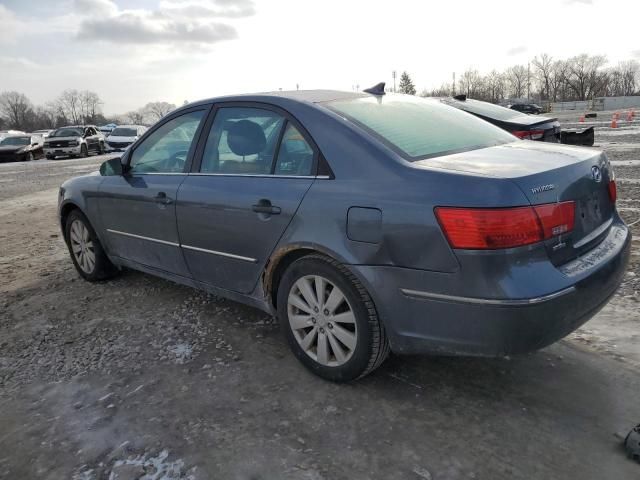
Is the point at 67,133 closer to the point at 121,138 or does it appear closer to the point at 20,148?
the point at 20,148

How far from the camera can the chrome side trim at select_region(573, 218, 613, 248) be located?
247cm

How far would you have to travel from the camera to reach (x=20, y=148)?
83.6 feet

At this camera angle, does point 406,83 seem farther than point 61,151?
Yes

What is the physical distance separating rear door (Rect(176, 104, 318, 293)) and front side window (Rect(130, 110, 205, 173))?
0.73 feet

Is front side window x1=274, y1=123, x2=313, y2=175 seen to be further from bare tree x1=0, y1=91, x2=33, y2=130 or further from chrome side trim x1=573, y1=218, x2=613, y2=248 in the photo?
bare tree x1=0, y1=91, x2=33, y2=130

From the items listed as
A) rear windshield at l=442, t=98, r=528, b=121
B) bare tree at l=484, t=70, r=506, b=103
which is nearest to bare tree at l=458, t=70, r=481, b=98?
bare tree at l=484, t=70, r=506, b=103

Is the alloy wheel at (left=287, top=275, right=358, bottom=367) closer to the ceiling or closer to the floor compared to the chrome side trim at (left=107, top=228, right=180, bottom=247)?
closer to the floor

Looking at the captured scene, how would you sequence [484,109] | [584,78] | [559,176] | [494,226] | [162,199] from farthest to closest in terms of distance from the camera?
1. [584,78]
2. [484,109]
3. [162,199]
4. [559,176]
5. [494,226]

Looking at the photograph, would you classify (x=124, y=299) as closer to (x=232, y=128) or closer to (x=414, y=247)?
(x=232, y=128)

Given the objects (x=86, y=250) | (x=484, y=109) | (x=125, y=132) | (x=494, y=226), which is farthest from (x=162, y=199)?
(x=125, y=132)

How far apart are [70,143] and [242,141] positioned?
24.8 meters

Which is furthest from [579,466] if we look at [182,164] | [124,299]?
[124,299]

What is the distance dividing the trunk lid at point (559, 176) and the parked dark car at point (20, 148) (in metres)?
27.9

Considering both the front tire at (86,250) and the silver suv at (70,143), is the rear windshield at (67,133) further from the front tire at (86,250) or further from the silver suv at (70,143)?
the front tire at (86,250)
